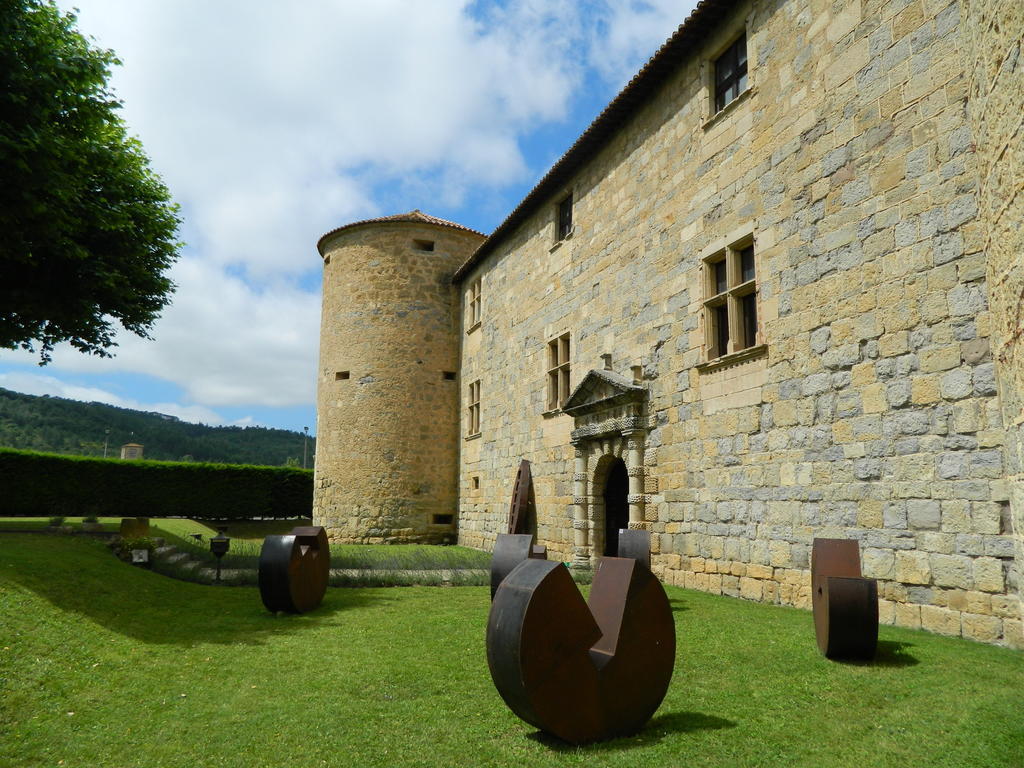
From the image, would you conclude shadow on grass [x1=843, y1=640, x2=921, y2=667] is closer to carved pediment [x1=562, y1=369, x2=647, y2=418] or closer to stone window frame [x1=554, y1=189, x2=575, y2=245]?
carved pediment [x1=562, y1=369, x2=647, y2=418]

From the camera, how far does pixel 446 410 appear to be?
2003cm

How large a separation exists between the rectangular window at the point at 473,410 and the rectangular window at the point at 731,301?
31.8ft

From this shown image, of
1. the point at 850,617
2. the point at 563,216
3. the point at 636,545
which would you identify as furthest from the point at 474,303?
the point at 850,617

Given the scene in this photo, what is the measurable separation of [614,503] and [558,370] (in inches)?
125

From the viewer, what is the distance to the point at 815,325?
7801mm

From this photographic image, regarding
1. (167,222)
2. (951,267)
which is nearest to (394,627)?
(951,267)

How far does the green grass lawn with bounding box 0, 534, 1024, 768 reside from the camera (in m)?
3.53

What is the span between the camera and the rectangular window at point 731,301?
9156 mm

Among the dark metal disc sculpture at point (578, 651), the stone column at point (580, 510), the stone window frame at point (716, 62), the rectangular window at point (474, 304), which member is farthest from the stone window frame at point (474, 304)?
the dark metal disc sculpture at point (578, 651)

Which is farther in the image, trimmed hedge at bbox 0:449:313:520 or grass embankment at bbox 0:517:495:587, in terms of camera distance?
trimmed hedge at bbox 0:449:313:520

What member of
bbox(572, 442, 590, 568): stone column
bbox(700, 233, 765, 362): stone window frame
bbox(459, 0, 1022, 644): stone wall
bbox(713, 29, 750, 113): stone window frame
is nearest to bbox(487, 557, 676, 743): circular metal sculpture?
bbox(459, 0, 1022, 644): stone wall

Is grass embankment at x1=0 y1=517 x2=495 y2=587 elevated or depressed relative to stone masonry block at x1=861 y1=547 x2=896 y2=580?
depressed

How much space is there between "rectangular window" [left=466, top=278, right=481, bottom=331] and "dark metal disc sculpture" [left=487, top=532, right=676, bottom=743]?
15412 mm

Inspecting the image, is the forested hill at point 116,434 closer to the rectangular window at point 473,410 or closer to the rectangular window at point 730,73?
the rectangular window at point 473,410
